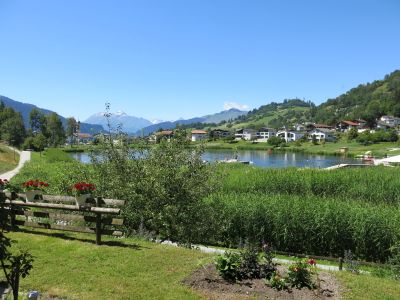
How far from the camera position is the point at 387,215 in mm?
13531

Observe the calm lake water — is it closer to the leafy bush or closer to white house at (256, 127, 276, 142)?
the leafy bush

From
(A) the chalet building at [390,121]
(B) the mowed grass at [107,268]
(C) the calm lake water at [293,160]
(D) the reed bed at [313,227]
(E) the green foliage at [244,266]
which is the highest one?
(A) the chalet building at [390,121]

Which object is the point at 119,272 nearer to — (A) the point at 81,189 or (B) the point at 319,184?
(A) the point at 81,189

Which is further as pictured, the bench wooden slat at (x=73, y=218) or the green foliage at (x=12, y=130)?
the green foliage at (x=12, y=130)

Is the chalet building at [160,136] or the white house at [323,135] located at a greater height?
the chalet building at [160,136]

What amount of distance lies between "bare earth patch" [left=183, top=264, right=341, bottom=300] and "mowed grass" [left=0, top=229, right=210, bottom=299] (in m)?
0.30

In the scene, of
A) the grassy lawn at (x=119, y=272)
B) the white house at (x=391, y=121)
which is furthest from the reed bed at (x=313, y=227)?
the white house at (x=391, y=121)

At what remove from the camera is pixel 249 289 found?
7.27m

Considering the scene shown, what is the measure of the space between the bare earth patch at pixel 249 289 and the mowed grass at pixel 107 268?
30cm

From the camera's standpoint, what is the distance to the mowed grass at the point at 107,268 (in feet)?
23.7

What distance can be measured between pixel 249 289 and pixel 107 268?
10.1 ft

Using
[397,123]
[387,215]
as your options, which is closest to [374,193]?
[387,215]

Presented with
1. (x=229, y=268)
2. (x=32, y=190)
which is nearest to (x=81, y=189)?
(x=32, y=190)

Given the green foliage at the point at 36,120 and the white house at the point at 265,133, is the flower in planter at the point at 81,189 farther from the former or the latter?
the white house at the point at 265,133
